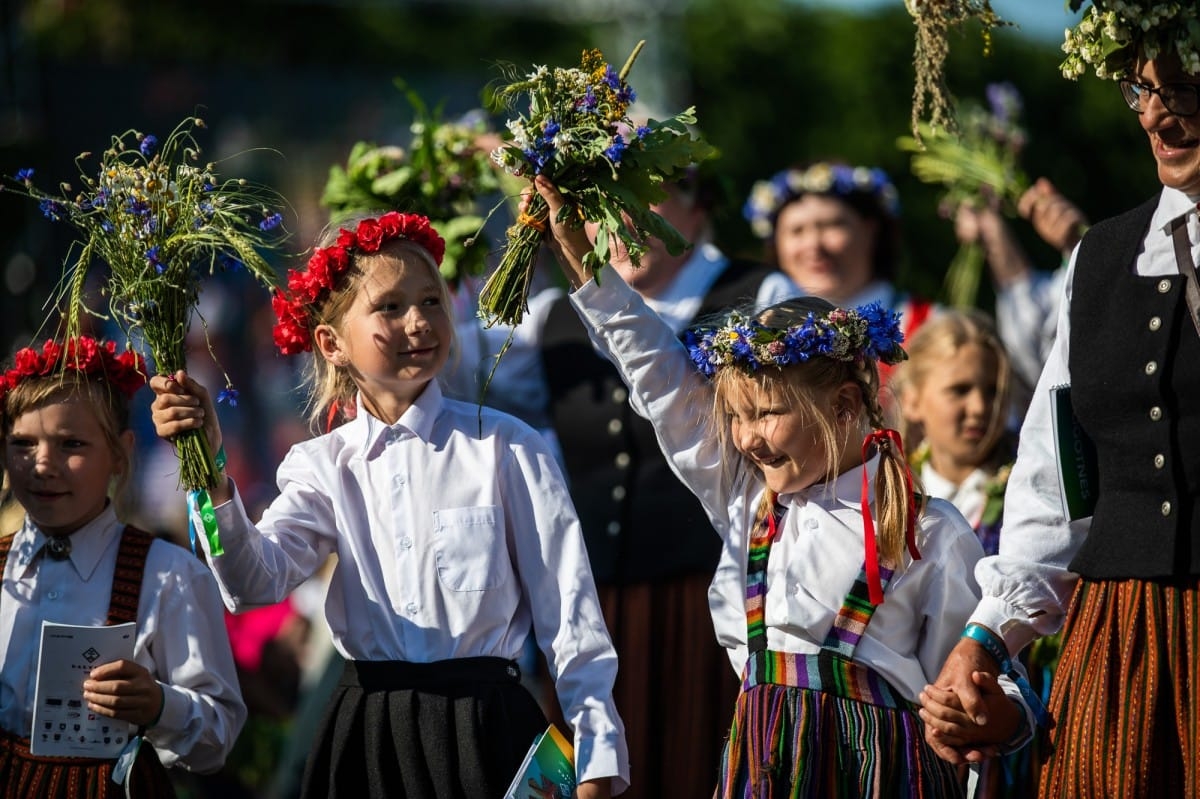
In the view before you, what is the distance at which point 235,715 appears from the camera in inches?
163

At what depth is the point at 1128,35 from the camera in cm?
322

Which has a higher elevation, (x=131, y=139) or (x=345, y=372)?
(x=131, y=139)

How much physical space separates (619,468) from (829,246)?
1.97 m

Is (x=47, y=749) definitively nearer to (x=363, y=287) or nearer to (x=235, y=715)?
Answer: (x=235, y=715)

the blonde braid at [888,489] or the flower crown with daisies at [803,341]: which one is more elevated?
the flower crown with daisies at [803,341]

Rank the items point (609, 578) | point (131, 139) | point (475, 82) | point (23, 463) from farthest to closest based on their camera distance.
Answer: point (475, 82) < point (131, 139) < point (609, 578) < point (23, 463)

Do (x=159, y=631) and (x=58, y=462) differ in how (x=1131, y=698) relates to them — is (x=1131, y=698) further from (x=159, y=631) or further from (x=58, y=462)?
(x=58, y=462)

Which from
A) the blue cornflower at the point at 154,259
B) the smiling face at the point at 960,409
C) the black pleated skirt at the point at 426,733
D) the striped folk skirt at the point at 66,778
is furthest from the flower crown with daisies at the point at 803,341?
the striped folk skirt at the point at 66,778

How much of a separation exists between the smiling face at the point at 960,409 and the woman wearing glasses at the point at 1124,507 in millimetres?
1861

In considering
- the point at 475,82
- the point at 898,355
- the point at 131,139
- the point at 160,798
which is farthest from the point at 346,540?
the point at 475,82

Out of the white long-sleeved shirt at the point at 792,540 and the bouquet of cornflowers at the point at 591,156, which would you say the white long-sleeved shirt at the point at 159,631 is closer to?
the bouquet of cornflowers at the point at 591,156

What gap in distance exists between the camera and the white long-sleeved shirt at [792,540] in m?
3.71

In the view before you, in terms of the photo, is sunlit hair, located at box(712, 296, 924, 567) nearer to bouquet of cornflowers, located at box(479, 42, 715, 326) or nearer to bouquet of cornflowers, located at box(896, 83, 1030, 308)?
bouquet of cornflowers, located at box(479, 42, 715, 326)

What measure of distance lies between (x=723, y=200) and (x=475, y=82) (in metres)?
5.31
